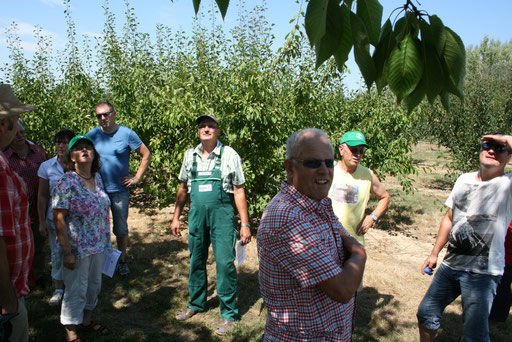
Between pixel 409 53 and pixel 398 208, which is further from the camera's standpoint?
pixel 398 208

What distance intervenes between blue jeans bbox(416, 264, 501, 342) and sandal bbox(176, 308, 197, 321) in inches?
91.4

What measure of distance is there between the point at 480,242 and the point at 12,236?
3065 millimetres

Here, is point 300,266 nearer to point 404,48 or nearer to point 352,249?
point 352,249

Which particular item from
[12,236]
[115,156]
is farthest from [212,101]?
[12,236]

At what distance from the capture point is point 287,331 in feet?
5.81

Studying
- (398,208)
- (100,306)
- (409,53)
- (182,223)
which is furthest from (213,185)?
(398,208)

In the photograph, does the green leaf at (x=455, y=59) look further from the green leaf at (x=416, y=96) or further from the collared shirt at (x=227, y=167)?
the collared shirt at (x=227, y=167)

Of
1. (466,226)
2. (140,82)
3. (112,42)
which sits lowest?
(466,226)

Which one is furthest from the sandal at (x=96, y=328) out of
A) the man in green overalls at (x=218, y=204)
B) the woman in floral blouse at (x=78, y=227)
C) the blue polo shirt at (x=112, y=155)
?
the blue polo shirt at (x=112, y=155)

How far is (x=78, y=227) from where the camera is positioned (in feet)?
10.5

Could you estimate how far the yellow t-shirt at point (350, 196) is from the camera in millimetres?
3543

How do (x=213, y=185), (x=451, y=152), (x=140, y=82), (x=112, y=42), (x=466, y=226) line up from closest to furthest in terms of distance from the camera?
1. (x=466, y=226)
2. (x=213, y=185)
3. (x=140, y=82)
4. (x=112, y=42)
5. (x=451, y=152)

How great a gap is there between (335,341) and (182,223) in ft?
20.7

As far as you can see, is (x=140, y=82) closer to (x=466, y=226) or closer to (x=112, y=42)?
(x=112, y=42)
